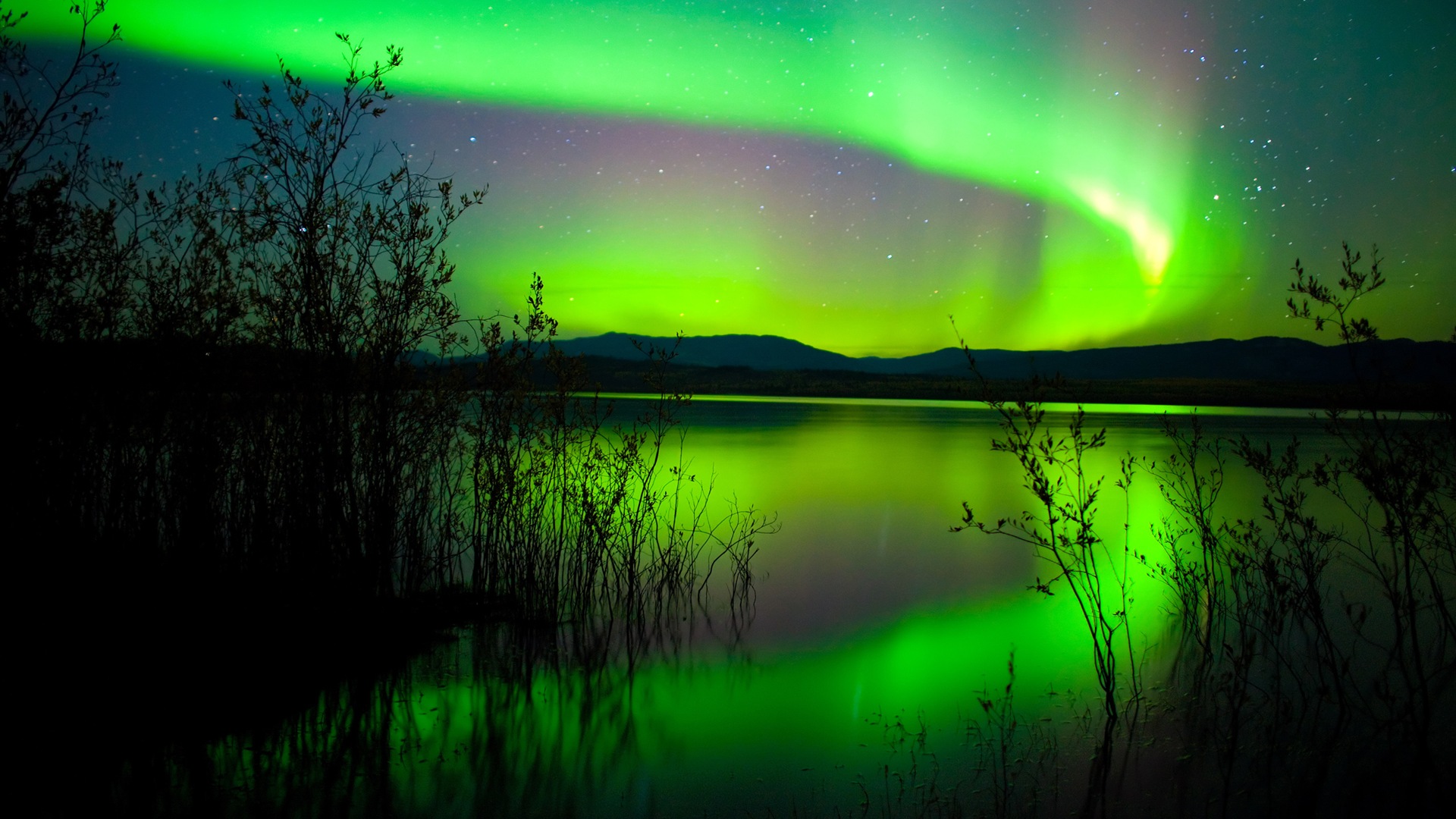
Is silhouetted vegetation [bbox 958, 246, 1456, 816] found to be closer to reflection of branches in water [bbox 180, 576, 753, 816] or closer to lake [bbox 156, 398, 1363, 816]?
lake [bbox 156, 398, 1363, 816]

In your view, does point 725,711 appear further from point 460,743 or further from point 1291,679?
point 1291,679

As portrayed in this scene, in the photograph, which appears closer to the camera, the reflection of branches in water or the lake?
the reflection of branches in water

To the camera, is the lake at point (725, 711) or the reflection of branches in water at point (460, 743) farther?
the lake at point (725, 711)

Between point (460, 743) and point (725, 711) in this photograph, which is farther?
point (725, 711)

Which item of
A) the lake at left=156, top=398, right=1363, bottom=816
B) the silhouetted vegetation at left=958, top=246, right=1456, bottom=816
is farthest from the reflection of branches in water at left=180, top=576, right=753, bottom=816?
the silhouetted vegetation at left=958, top=246, right=1456, bottom=816

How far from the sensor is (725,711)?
5.95 meters

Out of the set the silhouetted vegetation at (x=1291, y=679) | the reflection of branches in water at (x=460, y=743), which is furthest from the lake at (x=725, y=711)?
the silhouetted vegetation at (x=1291, y=679)

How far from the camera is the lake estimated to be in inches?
180

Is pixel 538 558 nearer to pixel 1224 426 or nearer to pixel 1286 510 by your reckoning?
pixel 1286 510

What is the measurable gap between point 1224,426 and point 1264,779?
41.7 metres

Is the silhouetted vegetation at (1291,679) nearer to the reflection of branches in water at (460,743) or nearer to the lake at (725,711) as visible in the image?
the lake at (725,711)

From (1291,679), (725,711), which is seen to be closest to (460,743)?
(725,711)

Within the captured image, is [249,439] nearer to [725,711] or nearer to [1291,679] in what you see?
[725,711]

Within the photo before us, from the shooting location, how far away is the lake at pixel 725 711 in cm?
457
